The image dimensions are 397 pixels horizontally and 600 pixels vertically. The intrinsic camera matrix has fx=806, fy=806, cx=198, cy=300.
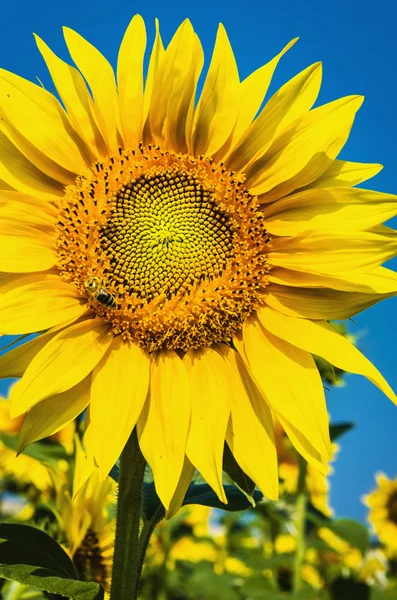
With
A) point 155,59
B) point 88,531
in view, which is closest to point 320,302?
point 155,59

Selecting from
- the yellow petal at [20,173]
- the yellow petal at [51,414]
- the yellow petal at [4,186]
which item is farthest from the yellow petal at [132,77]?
the yellow petal at [51,414]

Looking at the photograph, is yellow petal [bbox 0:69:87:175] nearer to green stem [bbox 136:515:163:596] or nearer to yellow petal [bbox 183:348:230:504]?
yellow petal [bbox 183:348:230:504]

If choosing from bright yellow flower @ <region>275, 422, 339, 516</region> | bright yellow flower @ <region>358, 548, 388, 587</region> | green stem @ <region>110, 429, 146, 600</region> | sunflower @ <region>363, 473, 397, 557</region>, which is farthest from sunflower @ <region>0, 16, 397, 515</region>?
sunflower @ <region>363, 473, 397, 557</region>

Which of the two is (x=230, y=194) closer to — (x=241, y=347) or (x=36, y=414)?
(x=241, y=347)

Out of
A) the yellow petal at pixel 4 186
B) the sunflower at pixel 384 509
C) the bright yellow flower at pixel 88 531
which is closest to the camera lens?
the yellow petal at pixel 4 186

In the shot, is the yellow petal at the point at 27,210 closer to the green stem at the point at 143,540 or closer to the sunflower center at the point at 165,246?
the sunflower center at the point at 165,246

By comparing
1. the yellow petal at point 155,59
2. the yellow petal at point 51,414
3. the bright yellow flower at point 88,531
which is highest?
the yellow petal at point 155,59

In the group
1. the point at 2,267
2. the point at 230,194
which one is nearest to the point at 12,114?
the point at 2,267
